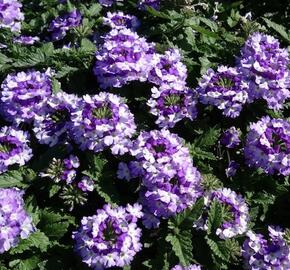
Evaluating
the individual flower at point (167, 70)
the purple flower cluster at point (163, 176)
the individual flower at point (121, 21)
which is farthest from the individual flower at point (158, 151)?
the individual flower at point (121, 21)

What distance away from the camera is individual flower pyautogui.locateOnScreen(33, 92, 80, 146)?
3.14m

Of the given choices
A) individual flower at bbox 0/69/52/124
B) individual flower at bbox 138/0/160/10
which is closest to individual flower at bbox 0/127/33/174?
individual flower at bbox 0/69/52/124

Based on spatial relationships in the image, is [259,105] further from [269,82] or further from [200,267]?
[200,267]

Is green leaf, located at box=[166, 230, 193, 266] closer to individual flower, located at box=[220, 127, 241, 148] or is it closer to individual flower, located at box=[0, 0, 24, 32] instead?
individual flower, located at box=[220, 127, 241, 148]

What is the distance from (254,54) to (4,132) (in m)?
1.50

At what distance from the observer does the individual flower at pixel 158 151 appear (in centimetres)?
284

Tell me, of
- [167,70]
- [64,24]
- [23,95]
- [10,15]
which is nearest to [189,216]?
[167,70]

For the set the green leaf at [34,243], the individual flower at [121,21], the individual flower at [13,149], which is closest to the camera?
the green leaf at [34,243]

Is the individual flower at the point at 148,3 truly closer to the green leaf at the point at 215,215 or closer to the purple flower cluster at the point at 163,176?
the purple flower cluster at the point at 163,176

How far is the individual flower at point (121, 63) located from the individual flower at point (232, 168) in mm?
690

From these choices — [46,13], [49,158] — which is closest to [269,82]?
[49,158]

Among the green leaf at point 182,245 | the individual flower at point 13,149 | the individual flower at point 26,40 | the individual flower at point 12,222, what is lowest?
the individual flower at point 26,40

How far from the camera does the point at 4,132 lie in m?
3.20

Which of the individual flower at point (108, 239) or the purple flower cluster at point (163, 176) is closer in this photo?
the individual flower at point (108, 239)
